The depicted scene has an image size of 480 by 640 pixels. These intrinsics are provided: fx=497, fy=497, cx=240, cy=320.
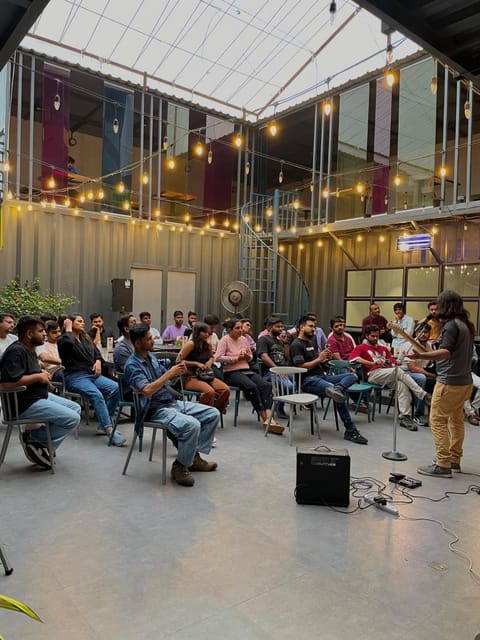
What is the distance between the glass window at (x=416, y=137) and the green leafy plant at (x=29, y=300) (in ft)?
22.3

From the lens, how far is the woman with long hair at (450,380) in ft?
14.7

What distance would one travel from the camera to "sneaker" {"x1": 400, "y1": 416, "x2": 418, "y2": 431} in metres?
6.41

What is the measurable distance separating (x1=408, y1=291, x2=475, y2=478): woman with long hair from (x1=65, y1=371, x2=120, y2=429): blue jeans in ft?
11.1

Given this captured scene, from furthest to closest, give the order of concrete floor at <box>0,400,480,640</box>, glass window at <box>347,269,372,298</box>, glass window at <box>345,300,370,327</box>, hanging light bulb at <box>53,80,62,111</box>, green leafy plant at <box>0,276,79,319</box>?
glass window at <box>345,300,370,327</box>
glass window at <box>347,269,372,298</box>
hanging light bulb at <box>53,80,62,111</box>
green leafy plant at <box>0,276,79,319</box>
concrete floor at <box>0,400,480,640</box>

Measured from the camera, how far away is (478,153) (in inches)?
357

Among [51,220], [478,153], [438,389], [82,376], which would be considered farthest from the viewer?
[51,220]

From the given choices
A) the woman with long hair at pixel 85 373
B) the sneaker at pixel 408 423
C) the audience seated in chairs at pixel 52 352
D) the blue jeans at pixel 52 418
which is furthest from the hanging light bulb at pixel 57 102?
the sneaker at pixel 408 423

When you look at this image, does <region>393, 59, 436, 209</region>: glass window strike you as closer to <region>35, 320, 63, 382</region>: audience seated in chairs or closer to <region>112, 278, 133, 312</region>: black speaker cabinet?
<region>112, 278, 133, 312</region>: black speaker cabinet

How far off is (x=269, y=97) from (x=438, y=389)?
36.4 ft

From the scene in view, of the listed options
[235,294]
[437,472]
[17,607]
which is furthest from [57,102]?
[17,607]

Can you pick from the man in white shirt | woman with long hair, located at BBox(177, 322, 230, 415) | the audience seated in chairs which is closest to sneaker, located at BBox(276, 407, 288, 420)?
woman with long hair, located at BBox(177, 322, 230, 415)

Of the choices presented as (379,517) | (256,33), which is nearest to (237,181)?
(256,33)

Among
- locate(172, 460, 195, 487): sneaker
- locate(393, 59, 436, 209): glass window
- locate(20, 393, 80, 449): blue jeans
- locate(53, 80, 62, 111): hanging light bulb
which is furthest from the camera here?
locate(53, 80, 62, 111): hanging light bulb

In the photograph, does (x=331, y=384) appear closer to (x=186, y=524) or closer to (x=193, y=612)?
(x=186, y=524)
